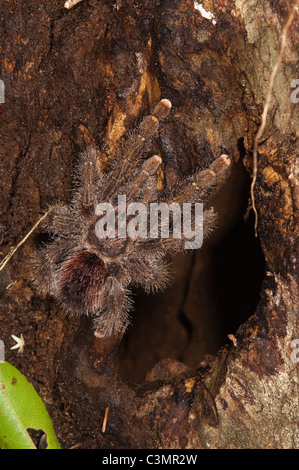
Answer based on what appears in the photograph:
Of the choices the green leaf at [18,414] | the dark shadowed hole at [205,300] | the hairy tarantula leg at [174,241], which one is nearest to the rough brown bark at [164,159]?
the dark shadowed hole at [205,300]

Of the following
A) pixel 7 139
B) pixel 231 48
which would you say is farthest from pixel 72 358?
pixel 231 48

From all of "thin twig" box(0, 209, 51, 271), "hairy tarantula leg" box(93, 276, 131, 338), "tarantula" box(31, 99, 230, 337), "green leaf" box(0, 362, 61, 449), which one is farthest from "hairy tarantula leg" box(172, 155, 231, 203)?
"green leaf" box(0, 362, 61, 449)

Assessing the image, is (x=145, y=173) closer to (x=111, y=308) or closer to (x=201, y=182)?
(x=201, y=182)

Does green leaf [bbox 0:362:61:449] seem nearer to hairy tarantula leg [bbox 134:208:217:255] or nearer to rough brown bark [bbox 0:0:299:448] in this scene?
rough brown bark [bbox 0:0:299:448]

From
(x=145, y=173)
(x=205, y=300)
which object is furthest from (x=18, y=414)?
(x=205, y=300)

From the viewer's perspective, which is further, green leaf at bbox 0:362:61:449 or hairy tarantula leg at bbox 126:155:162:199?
hairy tarantula leg at bbox 126:155:162:199

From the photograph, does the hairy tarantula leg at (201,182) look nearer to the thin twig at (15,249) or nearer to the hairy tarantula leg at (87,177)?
the hairy tarantula leg at (87,177)
